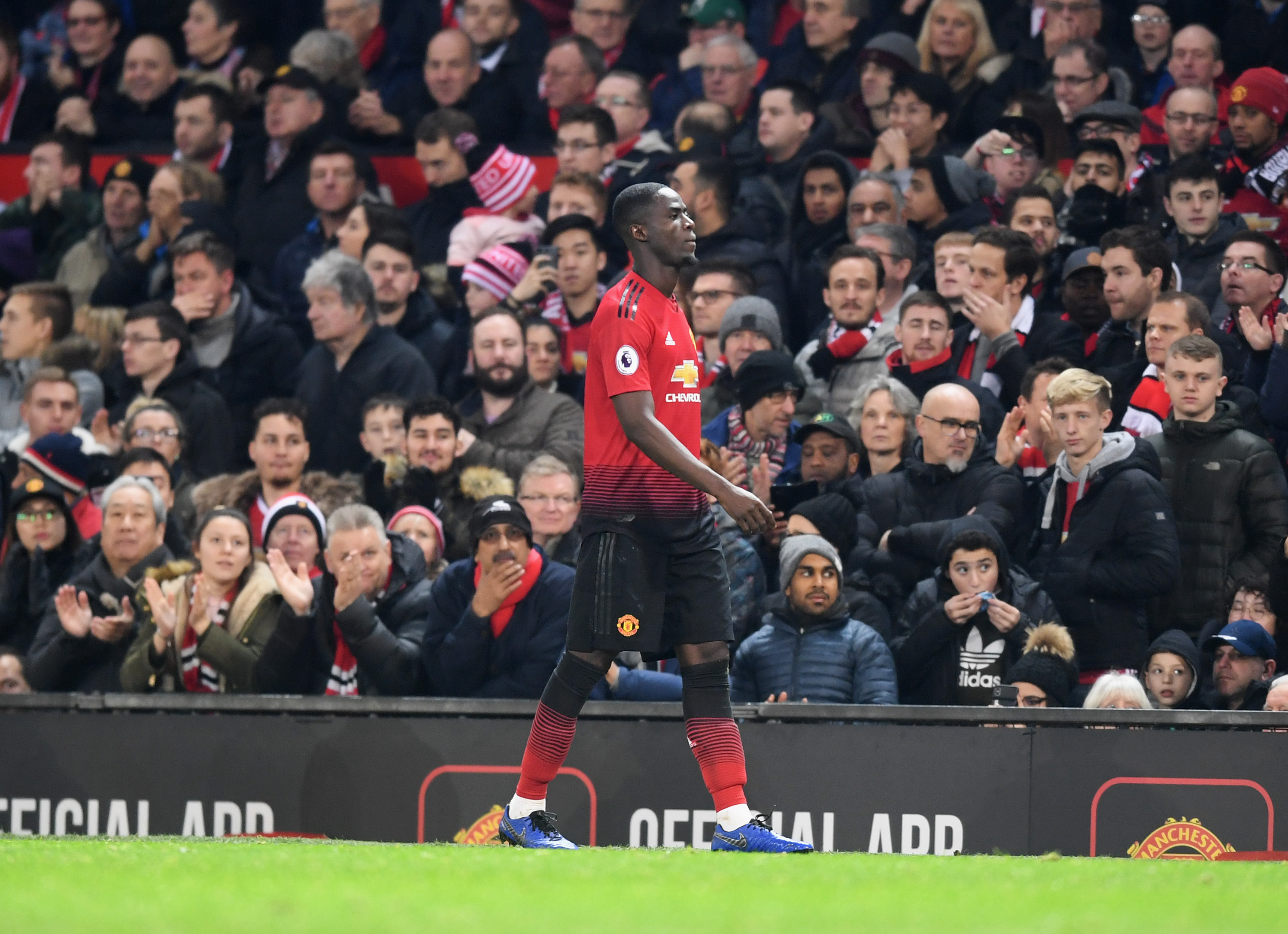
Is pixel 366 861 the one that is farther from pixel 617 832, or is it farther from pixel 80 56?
pixel 80 56

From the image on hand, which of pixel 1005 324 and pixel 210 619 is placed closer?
pixel 210 619

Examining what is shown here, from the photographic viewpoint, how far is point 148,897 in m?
5.34

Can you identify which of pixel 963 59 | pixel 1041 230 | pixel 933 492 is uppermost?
pixel 963 59

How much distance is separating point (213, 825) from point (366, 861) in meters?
3.17

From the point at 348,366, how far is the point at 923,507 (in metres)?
4.63

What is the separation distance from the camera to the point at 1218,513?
383 inches

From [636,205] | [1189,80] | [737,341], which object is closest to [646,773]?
[636,205]

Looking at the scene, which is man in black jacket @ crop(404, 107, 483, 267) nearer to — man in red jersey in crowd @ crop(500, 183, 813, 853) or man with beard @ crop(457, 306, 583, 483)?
man with beard @ crop(457, 306, 583, 483)

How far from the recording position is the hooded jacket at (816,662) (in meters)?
9.21

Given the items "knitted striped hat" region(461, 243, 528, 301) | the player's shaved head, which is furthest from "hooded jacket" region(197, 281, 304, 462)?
the player's shaved head

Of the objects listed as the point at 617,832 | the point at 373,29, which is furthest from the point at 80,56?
Answer: the point at 617,832

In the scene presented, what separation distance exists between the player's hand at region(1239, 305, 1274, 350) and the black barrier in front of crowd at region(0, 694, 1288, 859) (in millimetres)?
2856

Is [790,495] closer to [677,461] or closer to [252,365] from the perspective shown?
[677,461]

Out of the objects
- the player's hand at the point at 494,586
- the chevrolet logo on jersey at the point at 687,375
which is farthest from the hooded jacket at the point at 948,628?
the chevrolet logo on jersey at the point at 687,375
